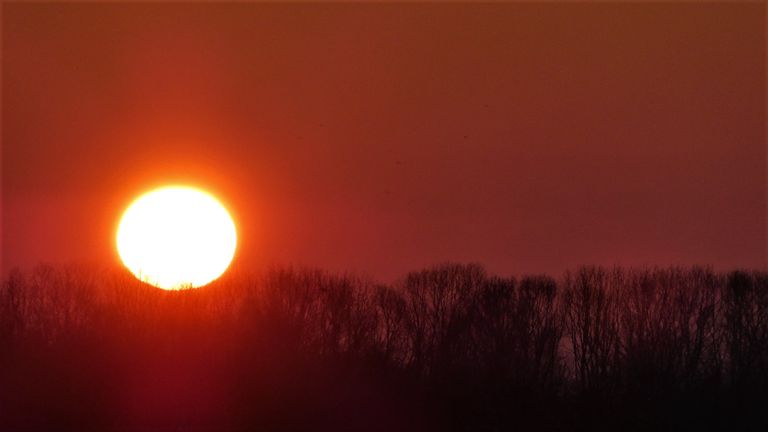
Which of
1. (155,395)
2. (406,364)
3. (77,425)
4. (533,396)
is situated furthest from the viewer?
(406,364)

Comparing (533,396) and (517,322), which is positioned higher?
(517,322)

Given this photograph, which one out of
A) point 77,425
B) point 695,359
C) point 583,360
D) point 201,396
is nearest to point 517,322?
point 583,360

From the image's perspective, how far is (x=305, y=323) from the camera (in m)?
38.0

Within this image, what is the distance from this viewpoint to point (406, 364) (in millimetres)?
35906

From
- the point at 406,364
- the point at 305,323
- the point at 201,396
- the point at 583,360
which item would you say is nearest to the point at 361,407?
the point at 201,396

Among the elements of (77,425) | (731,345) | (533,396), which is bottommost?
(77,425)

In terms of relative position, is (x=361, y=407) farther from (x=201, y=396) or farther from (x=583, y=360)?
(x=583, y=360)

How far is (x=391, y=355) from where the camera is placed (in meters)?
36.6

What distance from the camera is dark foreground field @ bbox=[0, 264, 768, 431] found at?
28328 millimetres

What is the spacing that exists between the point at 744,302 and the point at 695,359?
168 inches

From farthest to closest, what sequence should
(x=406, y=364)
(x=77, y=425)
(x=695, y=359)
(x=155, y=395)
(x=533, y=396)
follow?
(x=695, y=359) < (x=406, y=364) < (x=533, y=396) < (x=155, y=395) < (x=77, y=425)

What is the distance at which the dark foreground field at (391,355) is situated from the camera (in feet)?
92.9

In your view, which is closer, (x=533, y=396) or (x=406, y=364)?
(x=533, y=396)

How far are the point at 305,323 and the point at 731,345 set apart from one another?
1367 cm
